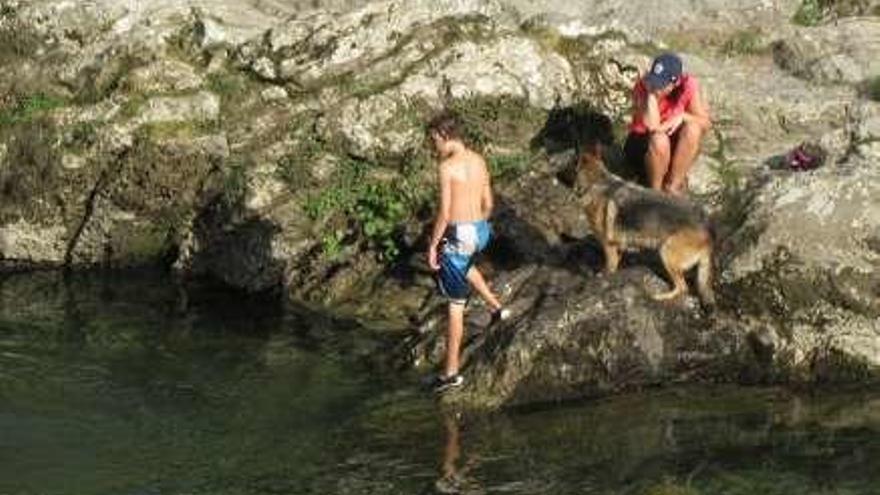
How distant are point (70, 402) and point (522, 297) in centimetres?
508

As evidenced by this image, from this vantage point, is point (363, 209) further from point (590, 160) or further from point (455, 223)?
point (455, 223)

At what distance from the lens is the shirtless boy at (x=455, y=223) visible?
46.5 feet

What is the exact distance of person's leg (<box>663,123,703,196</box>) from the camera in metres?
16.8

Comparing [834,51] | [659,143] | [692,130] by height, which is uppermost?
[834,51]

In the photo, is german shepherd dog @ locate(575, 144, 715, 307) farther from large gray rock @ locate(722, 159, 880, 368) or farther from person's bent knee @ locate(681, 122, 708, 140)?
person's bent knee @ locate(681, 122, 708, 140)

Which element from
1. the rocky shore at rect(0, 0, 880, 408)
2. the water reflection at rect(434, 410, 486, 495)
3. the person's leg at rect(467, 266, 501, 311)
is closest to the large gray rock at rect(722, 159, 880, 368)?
the rocky shore at rect(0, 0, 880, 408)

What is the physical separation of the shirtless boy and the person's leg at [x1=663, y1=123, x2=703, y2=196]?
3295 mm

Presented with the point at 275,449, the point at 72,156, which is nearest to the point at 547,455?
the point at 275,449

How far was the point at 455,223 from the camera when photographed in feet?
47.1

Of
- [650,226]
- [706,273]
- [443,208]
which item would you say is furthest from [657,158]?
[443,208]

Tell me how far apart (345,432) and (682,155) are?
5891 mm

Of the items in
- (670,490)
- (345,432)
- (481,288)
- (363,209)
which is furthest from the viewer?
(363,209)

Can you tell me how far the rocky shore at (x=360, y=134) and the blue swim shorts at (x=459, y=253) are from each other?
0.96 metres

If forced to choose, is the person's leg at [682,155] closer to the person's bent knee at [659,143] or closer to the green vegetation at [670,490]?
the person's bent knee at [659,143]
